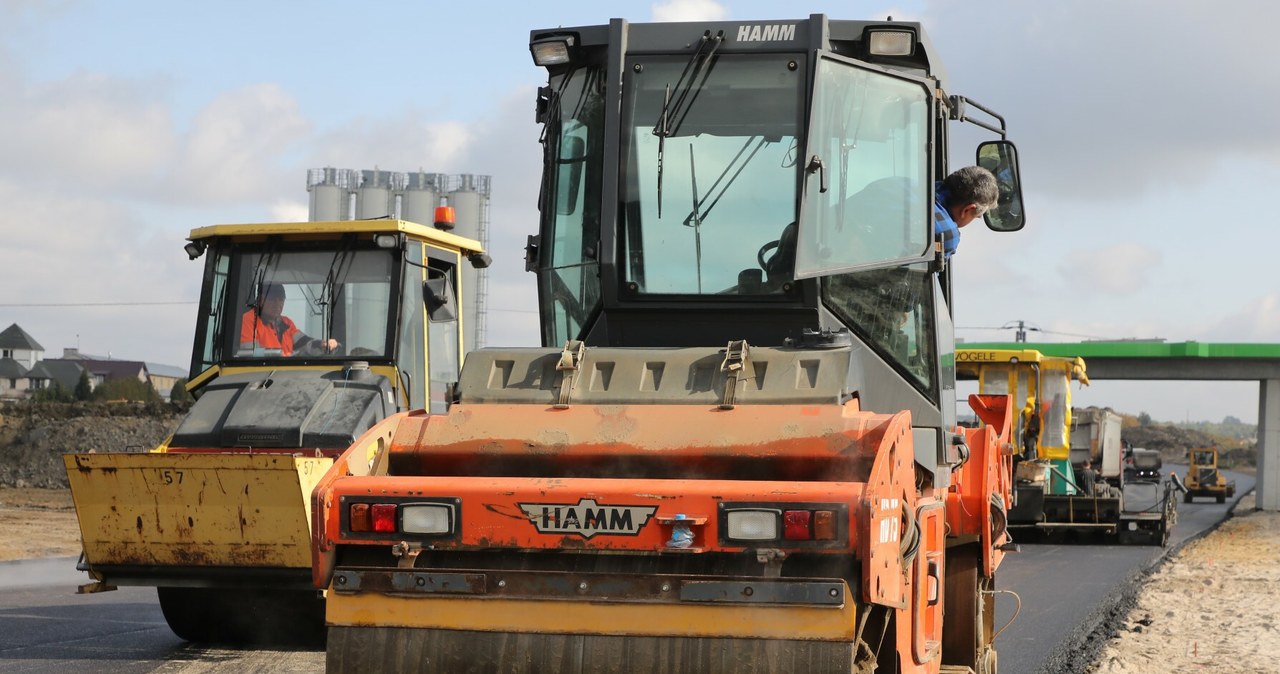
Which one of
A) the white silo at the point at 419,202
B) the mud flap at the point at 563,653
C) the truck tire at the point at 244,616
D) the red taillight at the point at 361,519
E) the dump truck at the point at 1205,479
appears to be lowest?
the dump truck at the point at 1205,479

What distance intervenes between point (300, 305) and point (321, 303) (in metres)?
0.19

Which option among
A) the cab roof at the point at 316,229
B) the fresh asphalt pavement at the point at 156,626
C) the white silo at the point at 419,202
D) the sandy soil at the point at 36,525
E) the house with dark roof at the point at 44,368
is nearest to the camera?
the fresh asphalt pavement at the point at 156,626

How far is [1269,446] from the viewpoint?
169ft

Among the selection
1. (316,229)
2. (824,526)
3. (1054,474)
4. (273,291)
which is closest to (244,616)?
(273,291)

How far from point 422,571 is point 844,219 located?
85.9 inches

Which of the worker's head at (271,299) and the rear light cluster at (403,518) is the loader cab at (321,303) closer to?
the worker's head at (271,299)

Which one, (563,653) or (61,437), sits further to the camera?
(61,437)

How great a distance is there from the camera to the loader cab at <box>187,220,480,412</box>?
10188 mm

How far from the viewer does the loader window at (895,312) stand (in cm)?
579

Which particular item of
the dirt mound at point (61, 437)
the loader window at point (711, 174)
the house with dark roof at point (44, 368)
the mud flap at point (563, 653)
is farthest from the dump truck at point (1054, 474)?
the house with dark roof at point (44, 368)

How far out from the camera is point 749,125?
584 cm

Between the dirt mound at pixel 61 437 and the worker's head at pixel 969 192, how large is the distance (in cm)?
2753

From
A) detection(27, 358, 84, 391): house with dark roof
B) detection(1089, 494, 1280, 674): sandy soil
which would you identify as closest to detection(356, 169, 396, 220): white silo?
detection(1089, 494, 1280, 674): sandy soil

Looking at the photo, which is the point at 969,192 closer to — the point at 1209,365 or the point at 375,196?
the point at 375,196
